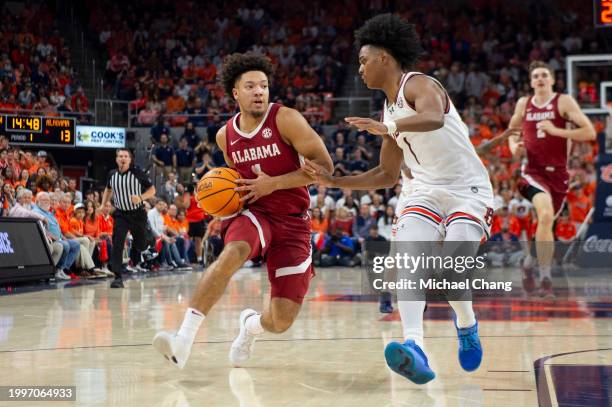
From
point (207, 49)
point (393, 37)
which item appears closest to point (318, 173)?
point (393, 37)

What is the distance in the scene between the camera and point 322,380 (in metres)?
4.24

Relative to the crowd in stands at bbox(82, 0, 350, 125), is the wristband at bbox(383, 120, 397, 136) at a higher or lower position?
lower

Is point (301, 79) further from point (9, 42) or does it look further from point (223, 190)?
point (223, 190)

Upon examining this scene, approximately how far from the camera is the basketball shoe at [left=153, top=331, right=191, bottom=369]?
3977 mm

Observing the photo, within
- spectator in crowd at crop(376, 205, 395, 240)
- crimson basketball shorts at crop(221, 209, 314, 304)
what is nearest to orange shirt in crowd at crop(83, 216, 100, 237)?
spectator in crowd at crop(376, 205, 395, 240)

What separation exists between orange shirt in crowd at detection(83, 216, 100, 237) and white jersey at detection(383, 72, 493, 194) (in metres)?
9.38

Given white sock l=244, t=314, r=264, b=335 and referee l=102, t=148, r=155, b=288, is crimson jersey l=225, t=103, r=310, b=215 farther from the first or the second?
referee l=102, t=148, r=155, b=288

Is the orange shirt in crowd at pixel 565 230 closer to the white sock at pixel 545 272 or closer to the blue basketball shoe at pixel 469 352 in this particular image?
the white sock at pixel 545 272

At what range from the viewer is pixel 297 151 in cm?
484

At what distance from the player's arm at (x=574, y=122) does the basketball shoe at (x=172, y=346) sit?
5.25 meters

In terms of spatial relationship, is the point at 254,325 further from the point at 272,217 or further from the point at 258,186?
the point at 258,186

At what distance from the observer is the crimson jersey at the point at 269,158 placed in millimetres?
4793

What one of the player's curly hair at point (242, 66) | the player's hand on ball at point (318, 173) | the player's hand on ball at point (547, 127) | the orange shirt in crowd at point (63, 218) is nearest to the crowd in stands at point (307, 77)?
the orange shirt in crowd at point (63, 218)

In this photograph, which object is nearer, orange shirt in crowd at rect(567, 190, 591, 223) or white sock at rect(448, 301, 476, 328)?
white sock at rect(448, 301, 476, 328)
